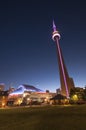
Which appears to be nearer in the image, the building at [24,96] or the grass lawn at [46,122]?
the grass lawn at [46,122]

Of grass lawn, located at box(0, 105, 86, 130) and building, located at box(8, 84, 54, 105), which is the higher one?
building, located at box(8, 84, 54, 105)

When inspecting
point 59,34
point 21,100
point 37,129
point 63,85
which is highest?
point 59,34

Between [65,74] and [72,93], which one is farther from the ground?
[65,74]

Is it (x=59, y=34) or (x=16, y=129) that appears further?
(x=59, y=34)

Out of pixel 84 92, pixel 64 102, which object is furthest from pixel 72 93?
pixel 64 102

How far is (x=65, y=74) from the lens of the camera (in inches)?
3533

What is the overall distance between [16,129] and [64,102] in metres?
36.8

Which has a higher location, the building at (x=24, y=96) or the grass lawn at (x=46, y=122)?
the building at (x=24, y=96)

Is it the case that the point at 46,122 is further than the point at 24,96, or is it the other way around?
the point at 24,96

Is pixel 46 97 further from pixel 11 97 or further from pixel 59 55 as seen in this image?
pixel 59 55

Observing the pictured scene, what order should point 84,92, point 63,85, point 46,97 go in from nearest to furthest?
point 84,92 → point 46,97 → point 63,85

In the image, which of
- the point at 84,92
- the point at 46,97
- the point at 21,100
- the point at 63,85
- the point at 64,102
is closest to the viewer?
the point at 64,102

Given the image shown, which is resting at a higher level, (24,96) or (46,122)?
(24,96)

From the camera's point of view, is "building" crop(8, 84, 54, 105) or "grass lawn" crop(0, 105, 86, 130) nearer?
"grass lawn" crop(0, 105, 86, 130)
